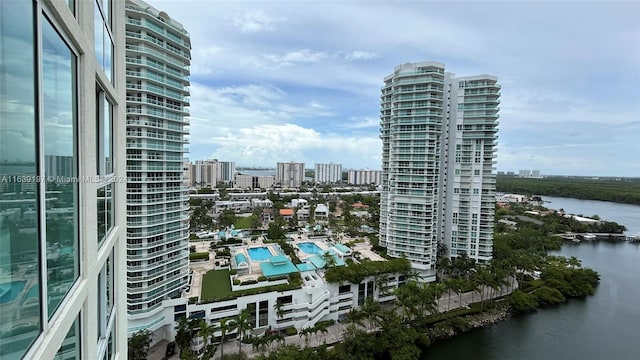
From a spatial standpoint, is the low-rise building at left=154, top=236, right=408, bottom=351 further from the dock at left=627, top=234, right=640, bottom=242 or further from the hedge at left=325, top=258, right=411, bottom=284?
the dock at left=627, top=234, right=640, bottom=242

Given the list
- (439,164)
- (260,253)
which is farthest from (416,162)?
(260,253)

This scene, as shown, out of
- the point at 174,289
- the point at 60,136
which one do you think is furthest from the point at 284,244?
the point at 60,136

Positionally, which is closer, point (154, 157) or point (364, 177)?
point (154, 157)

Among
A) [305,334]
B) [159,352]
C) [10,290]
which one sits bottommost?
[159,352]

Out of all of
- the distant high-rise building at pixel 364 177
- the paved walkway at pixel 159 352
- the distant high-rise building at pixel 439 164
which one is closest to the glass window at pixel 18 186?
the paved walkway at pixel 159 352

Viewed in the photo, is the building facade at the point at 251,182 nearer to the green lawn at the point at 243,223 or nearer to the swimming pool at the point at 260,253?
the green lawn at the point at 243,223

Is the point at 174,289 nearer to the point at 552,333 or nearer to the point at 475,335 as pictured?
the point at 475,335

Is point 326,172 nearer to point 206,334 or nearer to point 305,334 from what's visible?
point 305,334
